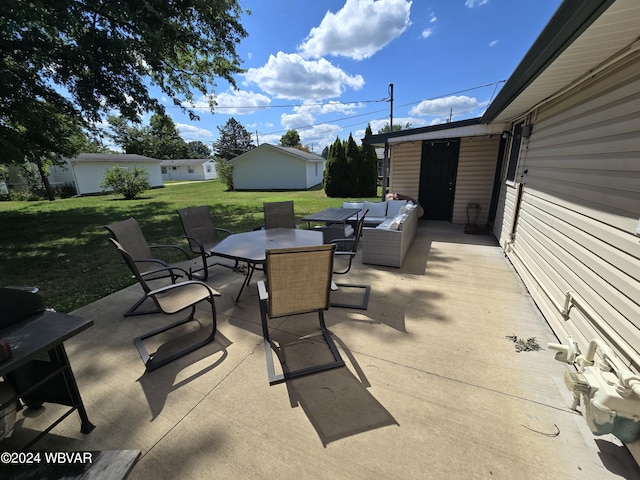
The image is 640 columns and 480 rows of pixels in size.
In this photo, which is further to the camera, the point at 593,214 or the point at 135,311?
the point at 135,311

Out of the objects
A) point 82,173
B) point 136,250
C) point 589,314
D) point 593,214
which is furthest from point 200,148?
point 589,314

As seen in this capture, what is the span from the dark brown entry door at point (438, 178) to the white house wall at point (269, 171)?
13.4m

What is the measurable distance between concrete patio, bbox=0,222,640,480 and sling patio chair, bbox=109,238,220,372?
90 millimetres

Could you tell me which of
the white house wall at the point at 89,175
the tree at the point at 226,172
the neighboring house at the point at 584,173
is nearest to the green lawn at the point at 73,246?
the neighboring house at the point at 584,173

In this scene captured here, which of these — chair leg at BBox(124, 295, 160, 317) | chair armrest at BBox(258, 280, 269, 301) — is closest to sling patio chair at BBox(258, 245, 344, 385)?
chair armrest at BBox(258, 280, 269, 301)

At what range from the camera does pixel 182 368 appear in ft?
7.18

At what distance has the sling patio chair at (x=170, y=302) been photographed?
2.20 m

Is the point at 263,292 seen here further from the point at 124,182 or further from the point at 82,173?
the point at 82,173

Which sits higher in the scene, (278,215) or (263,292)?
(278,215)

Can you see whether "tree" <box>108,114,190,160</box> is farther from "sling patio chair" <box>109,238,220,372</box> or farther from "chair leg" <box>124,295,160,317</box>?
"sling patio chair" <box>109,238,220,372</box>

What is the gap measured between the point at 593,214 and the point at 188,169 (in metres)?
39.4

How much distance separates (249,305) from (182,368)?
1.09 metres

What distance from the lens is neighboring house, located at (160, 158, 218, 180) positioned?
114 ft

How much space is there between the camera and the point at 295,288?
2158 millimetres
